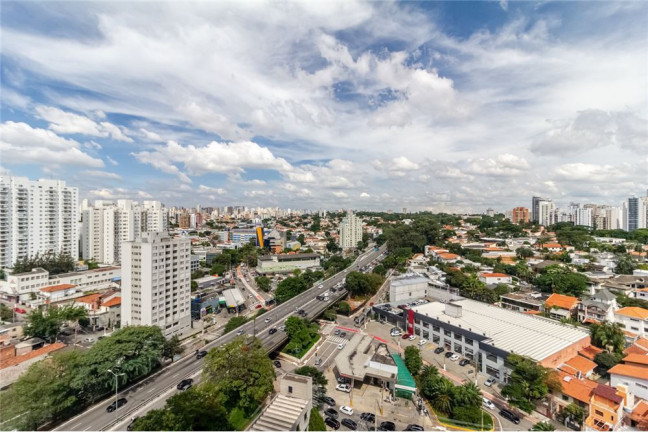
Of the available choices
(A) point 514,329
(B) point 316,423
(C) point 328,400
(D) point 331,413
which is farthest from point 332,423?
(A) point 514,329

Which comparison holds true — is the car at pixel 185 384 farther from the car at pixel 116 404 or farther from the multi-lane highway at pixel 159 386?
the car at pixel 116 404

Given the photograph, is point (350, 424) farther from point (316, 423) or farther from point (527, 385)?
point (527, 385)

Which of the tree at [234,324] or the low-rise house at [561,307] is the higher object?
the low-rise house at [561,307]

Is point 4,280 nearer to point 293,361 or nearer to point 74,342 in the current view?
point 74,342

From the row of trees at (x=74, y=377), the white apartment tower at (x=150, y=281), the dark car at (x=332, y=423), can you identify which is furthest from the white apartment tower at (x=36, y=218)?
the dark car at (x=332, y=423)

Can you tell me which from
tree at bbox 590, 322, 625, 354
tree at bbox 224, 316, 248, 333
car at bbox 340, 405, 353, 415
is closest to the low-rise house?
tree at bbox 590, 322, 625, 354
